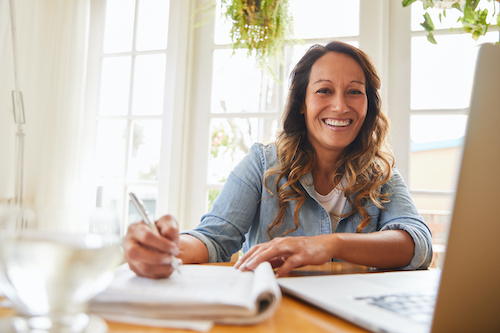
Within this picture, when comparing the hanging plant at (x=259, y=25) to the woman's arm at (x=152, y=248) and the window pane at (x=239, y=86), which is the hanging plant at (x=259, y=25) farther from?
the woman's arm at (x=152, y=248)

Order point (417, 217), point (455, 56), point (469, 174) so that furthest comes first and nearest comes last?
point (455, 56), point (417, 217), point (469, 174)

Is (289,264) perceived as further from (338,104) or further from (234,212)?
(338,104)

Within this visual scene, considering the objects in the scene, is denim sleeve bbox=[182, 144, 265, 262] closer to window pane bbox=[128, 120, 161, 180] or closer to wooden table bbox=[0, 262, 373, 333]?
wooden table bbox=[0, 262, 373, 333]

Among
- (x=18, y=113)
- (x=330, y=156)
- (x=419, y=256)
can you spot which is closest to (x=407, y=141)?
(x=330, y=156)

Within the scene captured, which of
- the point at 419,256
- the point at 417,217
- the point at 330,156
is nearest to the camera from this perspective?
the point at 419,256

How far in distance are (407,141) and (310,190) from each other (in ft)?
2.93

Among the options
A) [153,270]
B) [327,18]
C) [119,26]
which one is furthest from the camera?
[119,26]

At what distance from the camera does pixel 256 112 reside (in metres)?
2.16

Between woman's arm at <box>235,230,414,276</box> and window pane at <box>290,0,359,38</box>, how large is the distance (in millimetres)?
1396

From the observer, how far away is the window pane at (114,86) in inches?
93.4

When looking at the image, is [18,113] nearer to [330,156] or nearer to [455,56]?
[330,156]

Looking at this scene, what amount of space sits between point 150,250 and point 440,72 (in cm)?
183

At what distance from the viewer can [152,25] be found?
234cm

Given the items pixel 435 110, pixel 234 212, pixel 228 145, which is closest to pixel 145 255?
pixel 234 212
